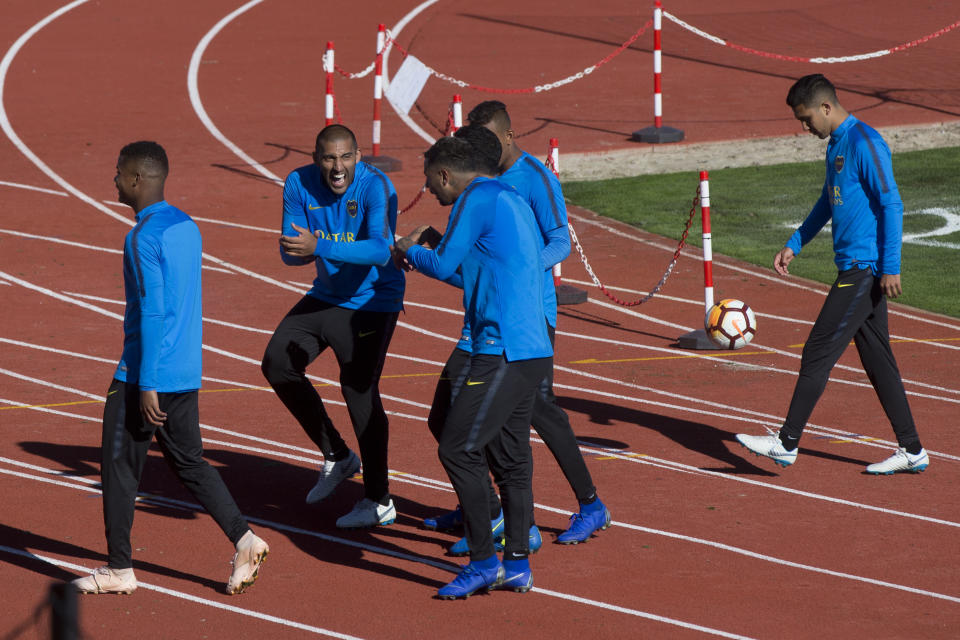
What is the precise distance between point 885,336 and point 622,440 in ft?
5.92

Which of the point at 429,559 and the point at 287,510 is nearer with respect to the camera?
the point at 429,559

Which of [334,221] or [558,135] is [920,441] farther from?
[558,135]

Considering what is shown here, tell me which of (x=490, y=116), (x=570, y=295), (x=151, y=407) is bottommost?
(x=570, y=295)

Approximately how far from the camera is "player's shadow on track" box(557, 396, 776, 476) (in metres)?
8.59

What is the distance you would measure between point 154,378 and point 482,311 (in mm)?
1460

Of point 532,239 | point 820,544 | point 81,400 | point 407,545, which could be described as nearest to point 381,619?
point 407,545

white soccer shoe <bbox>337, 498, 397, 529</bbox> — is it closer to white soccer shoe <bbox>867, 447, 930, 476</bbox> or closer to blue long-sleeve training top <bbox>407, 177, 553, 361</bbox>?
blue long-sleeve training top <bbox>407, 177, 553, 361</bbox>

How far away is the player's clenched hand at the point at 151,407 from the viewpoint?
609 cm

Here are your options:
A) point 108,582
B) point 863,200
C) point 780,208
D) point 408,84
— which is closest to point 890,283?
point 863,200

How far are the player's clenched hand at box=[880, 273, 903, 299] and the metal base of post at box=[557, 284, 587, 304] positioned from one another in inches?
203

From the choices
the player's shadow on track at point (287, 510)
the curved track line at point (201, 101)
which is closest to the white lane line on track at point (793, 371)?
the player's shadow on track at point (287, 510)

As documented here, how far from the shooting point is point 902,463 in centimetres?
825

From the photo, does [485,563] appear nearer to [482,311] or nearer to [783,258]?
[482,311]

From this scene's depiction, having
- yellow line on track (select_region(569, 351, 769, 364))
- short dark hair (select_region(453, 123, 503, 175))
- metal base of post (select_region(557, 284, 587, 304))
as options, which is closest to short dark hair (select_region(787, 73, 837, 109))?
short dark hair (select_region(453, 123, 503, 175))
